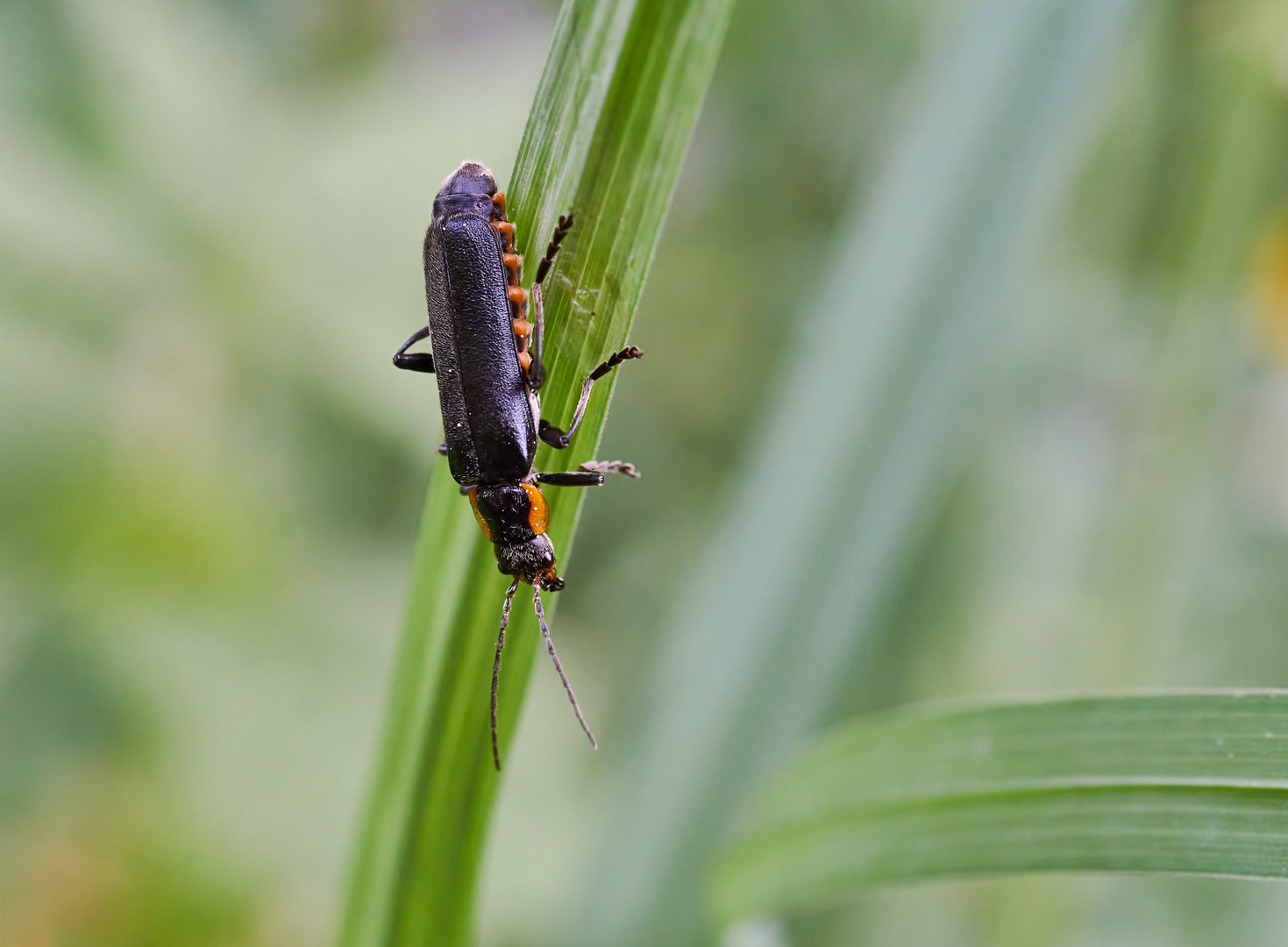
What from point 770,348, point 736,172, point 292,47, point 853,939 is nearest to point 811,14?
point 736,172

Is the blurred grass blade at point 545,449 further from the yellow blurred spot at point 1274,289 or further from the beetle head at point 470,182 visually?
the yellow blurred spot at point 1274,289

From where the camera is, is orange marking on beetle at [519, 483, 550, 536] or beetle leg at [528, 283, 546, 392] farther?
orange marking on beetle at [519, 483, 550, 536]

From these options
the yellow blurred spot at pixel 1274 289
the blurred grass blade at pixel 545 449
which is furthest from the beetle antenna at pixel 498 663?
the yellow blurred spot at pixel 1274 289

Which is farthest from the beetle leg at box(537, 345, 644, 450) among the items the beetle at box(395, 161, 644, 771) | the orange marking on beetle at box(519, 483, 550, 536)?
the beetle at box(395, 161, 644, 771)

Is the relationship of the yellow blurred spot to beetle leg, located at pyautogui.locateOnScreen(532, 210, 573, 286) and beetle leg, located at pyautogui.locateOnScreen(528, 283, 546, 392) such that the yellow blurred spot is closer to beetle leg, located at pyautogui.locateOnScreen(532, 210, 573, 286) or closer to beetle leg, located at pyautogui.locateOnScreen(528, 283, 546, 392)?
beetle leg, located at pyautogui.locateOnScreen(528, 283, 546, 392)

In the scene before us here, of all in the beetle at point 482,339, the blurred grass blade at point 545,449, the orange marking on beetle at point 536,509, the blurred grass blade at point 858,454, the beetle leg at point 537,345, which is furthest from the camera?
the blurred grass blade at point 858,454
